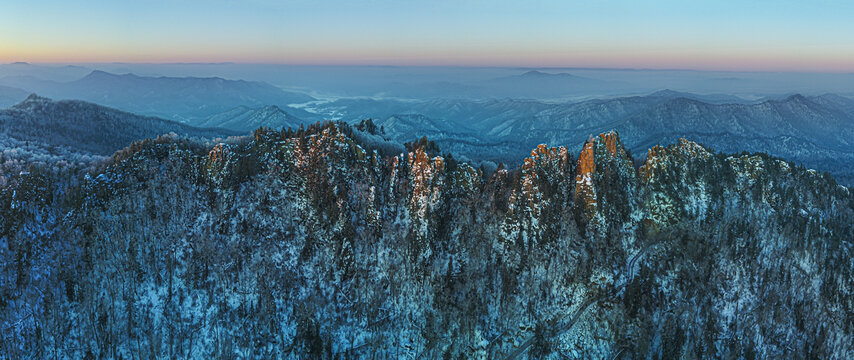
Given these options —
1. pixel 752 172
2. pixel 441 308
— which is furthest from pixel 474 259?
pixel 752 172

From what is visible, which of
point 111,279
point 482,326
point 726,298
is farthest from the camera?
point 726,298

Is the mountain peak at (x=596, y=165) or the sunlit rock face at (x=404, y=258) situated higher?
the mountain peak at (x=596, y=165)

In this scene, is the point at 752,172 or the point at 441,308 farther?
the point at 752,172

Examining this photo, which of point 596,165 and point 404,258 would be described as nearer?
point 404,258

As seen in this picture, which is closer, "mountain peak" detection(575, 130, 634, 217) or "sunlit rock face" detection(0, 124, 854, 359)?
"sunlit rock face" detection(0, 124, 854, 359)

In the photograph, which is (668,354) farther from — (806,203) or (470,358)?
(806,203)

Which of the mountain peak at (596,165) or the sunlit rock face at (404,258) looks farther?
the mountain peak at (596,165)

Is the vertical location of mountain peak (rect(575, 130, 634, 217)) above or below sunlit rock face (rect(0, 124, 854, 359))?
above

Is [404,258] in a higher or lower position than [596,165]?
lower
